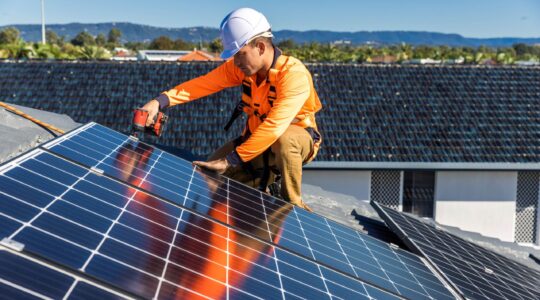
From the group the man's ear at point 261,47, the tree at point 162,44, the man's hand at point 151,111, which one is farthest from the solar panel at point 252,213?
the tree at point 162,44

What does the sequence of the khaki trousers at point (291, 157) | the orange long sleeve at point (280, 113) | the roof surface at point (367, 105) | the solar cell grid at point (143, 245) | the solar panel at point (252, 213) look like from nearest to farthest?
the solar cell grid at point (143, 245), the solar panel at point (252, 213), the orange long sleeve at point (280, 113), the khaki trousers at point (291, 157), the roof surface at point (367, 105)

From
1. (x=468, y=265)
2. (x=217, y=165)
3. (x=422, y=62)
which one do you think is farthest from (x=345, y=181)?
(x=422, y=62)

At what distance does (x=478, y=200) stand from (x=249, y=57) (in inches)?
616

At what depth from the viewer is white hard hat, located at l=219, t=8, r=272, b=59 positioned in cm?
537

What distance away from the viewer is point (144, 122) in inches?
A: 235

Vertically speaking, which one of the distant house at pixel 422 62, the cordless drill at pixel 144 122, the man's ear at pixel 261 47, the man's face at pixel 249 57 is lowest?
the cordless drill at pixel 144 122

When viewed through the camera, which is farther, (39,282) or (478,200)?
(478,200)

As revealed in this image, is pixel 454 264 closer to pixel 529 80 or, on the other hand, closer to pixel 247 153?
pixel 247 153

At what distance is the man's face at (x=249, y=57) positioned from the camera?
214 inches

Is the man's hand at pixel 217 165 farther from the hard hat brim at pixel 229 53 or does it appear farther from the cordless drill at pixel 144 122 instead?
the hard hat brim at pixel 229 53

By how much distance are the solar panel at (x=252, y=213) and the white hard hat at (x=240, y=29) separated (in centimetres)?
109

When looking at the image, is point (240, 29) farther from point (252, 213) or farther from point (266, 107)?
point (252, 213)

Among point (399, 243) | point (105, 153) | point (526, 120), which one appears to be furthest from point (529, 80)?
point (105, 153)

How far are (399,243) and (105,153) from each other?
275 centimetres
